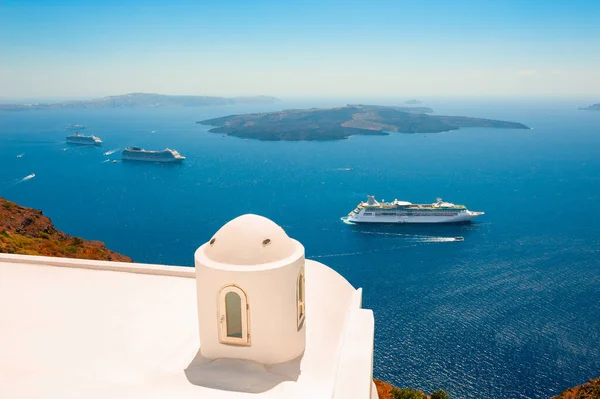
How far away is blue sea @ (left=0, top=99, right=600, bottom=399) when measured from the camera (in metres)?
27.3

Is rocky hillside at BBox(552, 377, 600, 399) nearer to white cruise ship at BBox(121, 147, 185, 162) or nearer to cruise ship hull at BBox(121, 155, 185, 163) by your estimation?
cruise ship hull at BBox(121, 155, 185, 163)

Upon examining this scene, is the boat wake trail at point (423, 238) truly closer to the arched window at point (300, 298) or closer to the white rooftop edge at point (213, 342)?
the white rooftop edge at point (213, 342)

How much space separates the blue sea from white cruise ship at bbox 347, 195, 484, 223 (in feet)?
4.77

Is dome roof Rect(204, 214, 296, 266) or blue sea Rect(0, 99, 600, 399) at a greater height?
dome roof Rect(204, 214, 296, 266)

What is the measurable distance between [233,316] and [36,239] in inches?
725

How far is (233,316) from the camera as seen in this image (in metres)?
6.40

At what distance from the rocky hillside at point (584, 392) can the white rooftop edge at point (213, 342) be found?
2052 centimetres

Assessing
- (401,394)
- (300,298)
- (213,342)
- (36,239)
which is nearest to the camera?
(213,342)

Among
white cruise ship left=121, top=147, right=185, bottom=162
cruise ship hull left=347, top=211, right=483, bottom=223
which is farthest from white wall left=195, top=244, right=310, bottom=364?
white cruise ship left=121, top=147, right=185, bottom=162

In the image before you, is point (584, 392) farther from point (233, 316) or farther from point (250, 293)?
point (250, 293)

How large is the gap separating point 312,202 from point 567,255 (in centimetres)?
2998

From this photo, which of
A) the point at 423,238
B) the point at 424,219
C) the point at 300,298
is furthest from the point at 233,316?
the point at 424,219

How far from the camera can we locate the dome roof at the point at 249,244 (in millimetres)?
6148

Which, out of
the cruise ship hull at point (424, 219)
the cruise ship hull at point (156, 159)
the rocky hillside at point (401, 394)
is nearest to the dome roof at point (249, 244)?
the rocky hillside at point (401, 394)
